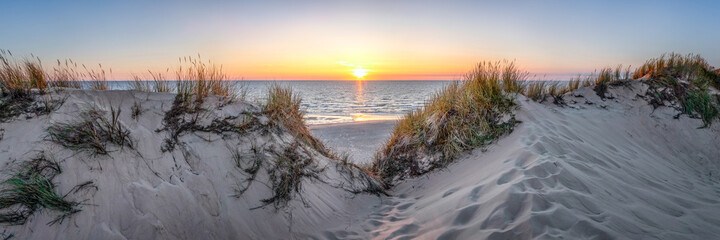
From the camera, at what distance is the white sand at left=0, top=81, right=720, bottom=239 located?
2.66 metres

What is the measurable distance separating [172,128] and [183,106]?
14.8 inches

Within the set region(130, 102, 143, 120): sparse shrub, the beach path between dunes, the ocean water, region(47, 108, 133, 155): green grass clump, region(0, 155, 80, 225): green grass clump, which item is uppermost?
region(130, 102, 143, 120): sparse shrub

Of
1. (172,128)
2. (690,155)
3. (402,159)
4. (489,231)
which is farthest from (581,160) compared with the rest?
(172,128)

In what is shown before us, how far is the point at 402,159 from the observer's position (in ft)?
18.4

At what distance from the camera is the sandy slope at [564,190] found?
2.66 meters

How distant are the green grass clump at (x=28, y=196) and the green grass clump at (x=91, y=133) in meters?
0.32

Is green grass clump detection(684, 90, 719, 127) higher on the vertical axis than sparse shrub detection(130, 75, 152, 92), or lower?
lower

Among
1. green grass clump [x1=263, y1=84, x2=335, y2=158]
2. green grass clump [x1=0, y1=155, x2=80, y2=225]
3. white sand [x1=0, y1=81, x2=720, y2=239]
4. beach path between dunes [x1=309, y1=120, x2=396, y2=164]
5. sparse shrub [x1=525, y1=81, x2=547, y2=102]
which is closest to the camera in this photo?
green grass clump [x1=0, y1=155, x2=80, y2=225]

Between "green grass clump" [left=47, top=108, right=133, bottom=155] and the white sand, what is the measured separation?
92 millimetres

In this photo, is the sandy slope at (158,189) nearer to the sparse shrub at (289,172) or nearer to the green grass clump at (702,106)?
the sparse shrub at (289,172)

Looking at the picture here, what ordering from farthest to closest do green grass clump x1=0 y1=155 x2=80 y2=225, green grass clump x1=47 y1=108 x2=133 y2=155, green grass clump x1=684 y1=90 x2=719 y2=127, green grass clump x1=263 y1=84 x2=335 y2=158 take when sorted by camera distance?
green grass clump x1=684 y1=90 x2=719 y2=127 < green grass clump x1=263 y1=84 x2=335 y2=158 < green grass clump x1=47 y1=108 x2=133 y2=155 < green grass clump x1=0 y1=155 x2=80 y2=225

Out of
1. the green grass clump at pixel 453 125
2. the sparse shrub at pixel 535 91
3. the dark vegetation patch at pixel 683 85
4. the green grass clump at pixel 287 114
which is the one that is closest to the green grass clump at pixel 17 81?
the green grass clump at pixel 287 114

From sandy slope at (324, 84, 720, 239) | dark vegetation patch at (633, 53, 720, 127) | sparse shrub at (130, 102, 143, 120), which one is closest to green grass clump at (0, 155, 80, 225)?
sparse shrub at (130, 102, 143, 120)

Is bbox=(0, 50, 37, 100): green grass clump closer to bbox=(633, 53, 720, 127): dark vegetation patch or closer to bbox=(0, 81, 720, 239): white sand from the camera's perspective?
bbox=(0, 81, 720, 239): white sand
